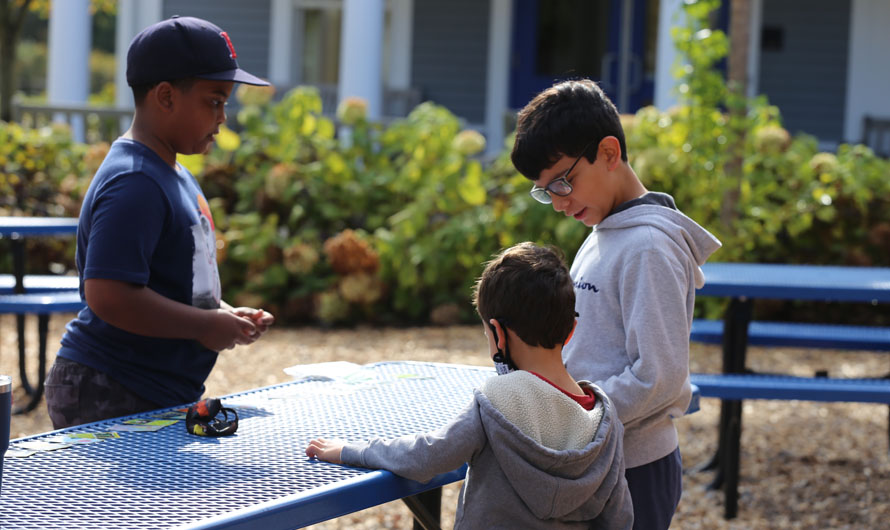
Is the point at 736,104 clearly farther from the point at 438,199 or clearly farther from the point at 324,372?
the point at 324,372

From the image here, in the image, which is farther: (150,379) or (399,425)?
(150,379)

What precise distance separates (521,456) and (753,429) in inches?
160

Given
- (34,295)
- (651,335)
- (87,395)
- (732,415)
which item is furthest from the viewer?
(34,295)

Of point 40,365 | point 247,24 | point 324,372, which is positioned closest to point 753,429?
point 324,372

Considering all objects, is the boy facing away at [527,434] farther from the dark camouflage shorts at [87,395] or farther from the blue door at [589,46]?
the blue door at [589,46]

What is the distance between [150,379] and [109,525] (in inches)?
33.6

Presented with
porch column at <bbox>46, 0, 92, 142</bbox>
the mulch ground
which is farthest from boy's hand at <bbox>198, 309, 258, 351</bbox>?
porch column at <bbox>46, 0, 92, 142</bbox>

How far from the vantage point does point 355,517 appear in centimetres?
423

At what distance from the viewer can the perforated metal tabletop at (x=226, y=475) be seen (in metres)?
1.71

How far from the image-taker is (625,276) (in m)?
2.15

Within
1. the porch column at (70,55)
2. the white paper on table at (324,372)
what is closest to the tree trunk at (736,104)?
the white paper on table at (324,372)

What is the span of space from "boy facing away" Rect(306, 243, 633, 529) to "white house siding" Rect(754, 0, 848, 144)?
1152cm

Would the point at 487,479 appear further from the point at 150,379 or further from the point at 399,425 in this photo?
the point at 150,379

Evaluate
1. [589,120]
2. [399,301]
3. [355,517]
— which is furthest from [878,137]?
[589,120]
